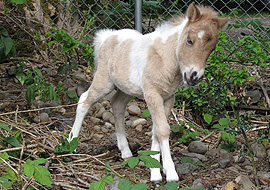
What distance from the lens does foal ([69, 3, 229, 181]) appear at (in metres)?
3.49

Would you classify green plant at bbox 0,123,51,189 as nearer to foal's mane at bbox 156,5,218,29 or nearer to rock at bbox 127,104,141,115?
foal's mane at bbox 156,5,218,29

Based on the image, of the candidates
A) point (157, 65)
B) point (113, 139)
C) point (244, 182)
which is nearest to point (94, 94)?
point (113, 139)

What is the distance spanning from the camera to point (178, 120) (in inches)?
214

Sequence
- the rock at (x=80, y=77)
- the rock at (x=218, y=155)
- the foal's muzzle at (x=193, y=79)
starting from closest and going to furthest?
the foal's muzzle at (x=193, y=79), the rock at (x=218, y=155), the rock at (x=80, y=77)

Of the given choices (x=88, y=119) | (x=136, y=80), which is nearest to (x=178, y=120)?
(x=88, y=119)

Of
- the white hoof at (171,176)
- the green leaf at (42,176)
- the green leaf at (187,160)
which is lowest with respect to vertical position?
the green leaf at (187,160)

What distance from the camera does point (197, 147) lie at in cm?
450

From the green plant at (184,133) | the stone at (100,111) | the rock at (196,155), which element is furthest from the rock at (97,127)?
the rock at (196,155)

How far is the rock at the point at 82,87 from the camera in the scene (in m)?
5.79

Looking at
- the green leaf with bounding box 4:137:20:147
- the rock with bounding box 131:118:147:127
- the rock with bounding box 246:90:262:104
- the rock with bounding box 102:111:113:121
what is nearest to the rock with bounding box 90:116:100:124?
the rock with bounding box 102:111:113:121

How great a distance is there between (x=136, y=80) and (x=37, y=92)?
6.20 ft

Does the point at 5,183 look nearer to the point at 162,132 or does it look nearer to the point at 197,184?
the point at 162,132

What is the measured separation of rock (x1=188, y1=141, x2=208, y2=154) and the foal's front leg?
0.84 meters

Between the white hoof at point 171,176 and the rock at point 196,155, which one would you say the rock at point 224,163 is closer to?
the rock at point 196,155
